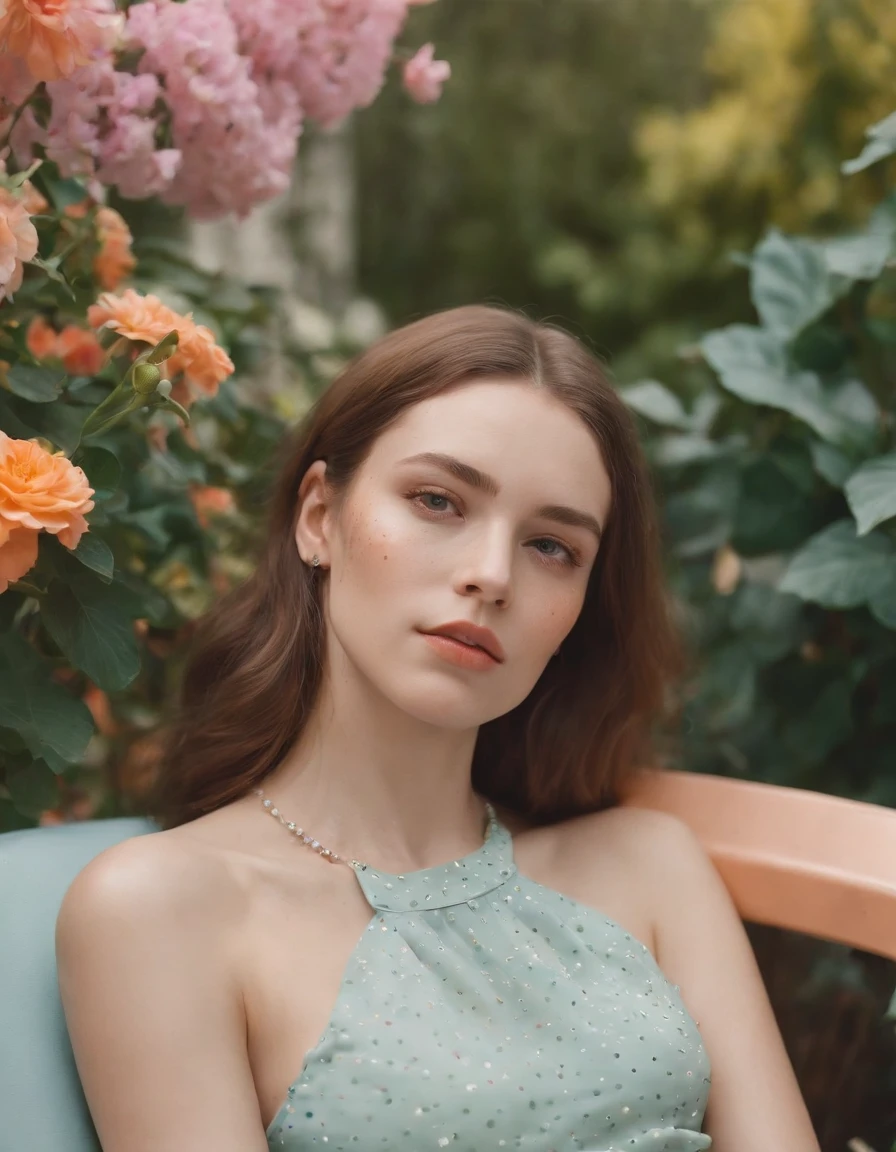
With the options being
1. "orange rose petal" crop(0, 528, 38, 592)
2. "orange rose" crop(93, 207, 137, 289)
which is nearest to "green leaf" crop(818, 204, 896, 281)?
"orange rose" crop(93, 207, 137, 289)

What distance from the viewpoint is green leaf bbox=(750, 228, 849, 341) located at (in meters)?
2.03

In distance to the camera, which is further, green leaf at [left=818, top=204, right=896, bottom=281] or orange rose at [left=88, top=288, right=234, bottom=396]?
green leaf at [left=818, top=204, right=896, bottom=281]

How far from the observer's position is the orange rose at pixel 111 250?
65.2 inches

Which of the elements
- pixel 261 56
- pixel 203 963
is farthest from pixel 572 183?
pixel 203 963

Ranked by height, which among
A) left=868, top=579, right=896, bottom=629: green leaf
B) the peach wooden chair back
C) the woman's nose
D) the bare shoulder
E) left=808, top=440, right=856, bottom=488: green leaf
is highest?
the woman's nose

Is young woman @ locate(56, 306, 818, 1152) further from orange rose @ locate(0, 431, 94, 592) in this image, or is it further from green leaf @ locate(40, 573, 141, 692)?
orange rose @ locate(0, 431, 94, 592)

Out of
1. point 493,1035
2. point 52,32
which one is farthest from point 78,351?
point 493,1035

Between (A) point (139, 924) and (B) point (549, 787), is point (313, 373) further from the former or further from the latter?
(A) point (139, 924)

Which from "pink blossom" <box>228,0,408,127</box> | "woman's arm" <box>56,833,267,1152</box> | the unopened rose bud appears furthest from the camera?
"pink blossom" <box>228,0,408,127</box>

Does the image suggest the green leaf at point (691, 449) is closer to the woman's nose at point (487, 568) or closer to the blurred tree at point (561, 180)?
the woman's nose at point (487, 568)

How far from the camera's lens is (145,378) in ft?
4.20

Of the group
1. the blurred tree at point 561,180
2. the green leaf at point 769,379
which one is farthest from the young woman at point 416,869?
the blurred tree at point 561,180

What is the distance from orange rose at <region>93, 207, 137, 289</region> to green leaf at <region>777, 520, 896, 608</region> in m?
0.99

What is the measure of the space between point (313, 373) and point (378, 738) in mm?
1089
